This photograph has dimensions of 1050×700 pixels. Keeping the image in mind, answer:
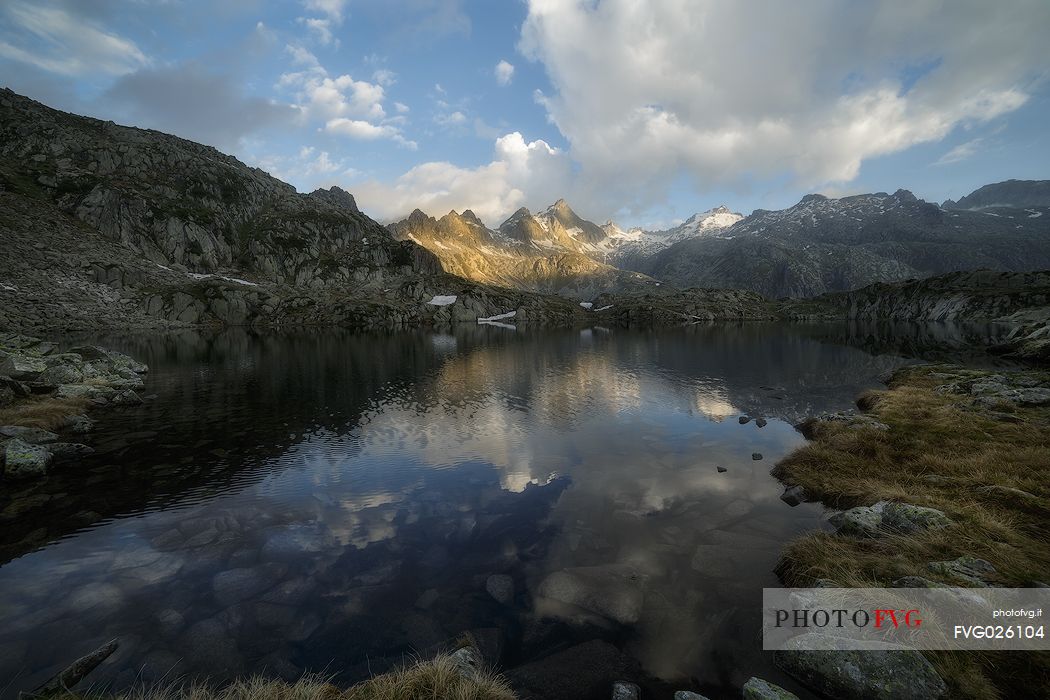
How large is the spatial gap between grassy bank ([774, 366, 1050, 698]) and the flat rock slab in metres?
7.84

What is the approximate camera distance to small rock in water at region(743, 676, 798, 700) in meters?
10.6

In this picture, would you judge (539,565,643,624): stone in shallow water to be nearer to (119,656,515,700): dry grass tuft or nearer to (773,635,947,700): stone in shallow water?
(773,635,947,700): stone in shallow water

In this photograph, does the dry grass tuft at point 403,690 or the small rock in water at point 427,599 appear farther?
the small rock in water at point 427,599

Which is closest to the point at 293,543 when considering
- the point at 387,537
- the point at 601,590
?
the point at 387,537

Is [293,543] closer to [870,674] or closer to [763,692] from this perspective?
[763,692]

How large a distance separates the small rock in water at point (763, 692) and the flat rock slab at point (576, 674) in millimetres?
3141

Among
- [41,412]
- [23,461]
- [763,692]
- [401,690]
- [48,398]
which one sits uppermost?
[48,398]

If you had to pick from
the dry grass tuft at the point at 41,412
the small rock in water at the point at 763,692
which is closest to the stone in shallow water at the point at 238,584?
the small rock in water at the point at 763,692

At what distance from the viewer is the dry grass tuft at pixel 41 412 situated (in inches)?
1305

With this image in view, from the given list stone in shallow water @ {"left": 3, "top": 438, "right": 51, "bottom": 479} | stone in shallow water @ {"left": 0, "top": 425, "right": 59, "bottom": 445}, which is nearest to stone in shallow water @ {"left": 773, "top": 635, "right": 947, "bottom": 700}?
stone in shallow water @ {"left": 3, "top": 438, "right": 51, "bottom": 479}

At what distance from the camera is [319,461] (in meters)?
32.1

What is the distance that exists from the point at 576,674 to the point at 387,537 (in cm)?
1178

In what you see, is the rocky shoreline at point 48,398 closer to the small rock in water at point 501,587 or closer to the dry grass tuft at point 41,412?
the dry grass tuft at point 41,412

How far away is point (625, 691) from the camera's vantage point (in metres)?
12.0
